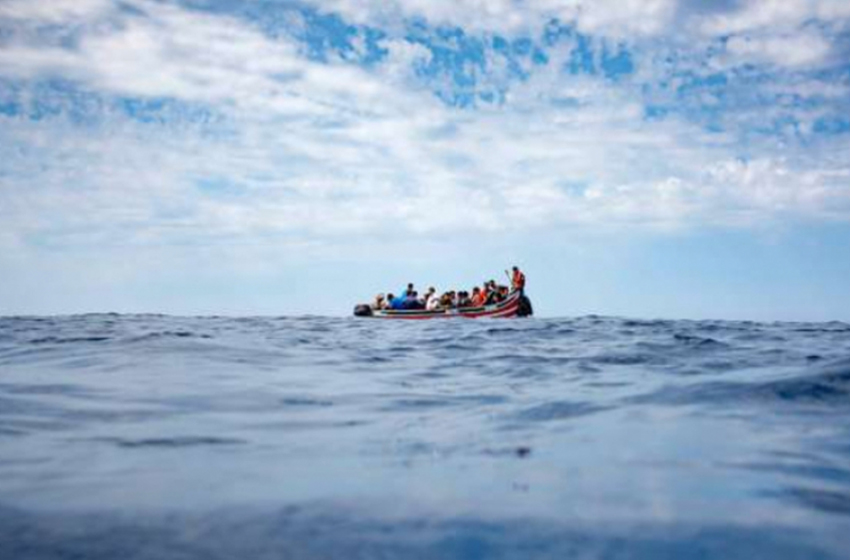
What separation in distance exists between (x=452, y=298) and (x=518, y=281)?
3.81 meters

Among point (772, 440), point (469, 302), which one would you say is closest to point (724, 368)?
point (772, 440)

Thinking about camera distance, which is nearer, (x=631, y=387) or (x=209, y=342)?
(x=631, y=387)

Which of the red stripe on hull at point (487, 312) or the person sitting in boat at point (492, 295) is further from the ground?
the person sitting in boat at point (492, 295)

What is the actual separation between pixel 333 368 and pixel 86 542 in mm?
6967

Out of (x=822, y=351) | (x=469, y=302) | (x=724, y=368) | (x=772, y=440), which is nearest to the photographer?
(x=772, y=440)

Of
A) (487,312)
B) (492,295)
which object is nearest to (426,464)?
(487,312)

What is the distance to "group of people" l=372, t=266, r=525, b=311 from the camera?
109ft

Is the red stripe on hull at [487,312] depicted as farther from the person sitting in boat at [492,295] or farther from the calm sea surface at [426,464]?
the calm sea surface at [426,464]

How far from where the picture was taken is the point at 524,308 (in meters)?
33.4

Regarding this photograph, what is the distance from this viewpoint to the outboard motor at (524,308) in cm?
3316

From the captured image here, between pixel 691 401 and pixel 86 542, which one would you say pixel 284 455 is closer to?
pixel 86 542

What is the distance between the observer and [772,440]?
4621mm

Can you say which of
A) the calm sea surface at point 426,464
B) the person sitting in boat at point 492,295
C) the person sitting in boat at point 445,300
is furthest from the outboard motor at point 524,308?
the calm sea surface at point 426,464

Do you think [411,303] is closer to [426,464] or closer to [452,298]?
[452,298]
